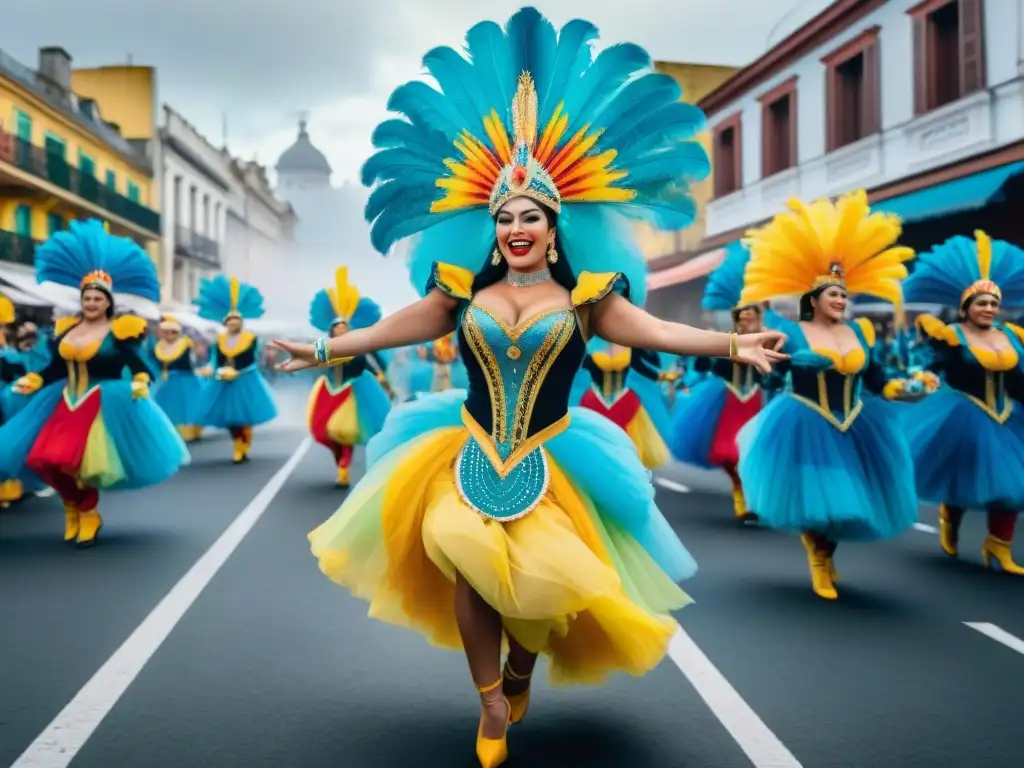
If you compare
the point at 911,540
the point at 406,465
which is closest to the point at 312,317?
the point at 911,540

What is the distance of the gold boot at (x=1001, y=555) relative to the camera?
24.6 ft

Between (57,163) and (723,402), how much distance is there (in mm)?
31183

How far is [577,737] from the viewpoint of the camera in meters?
4.21

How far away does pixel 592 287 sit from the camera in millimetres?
4305

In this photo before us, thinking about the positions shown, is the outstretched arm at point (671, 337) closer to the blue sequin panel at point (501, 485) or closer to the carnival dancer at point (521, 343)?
the carnival dancer at point (521, 343)

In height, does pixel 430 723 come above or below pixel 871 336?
below

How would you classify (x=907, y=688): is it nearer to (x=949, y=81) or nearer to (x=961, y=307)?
(x=961, y=307)

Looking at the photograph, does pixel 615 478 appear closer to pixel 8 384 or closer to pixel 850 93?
pixel 8 384

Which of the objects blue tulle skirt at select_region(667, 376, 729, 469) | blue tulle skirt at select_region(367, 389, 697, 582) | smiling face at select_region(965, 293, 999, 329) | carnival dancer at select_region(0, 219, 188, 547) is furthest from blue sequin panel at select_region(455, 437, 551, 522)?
blue tulle skirt at select_region(667, 376, 729, 469)

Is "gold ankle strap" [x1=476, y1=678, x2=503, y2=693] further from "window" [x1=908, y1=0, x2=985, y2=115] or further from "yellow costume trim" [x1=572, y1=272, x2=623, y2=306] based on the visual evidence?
"window" [x1=908, y1=0, x2=985, y2=115]

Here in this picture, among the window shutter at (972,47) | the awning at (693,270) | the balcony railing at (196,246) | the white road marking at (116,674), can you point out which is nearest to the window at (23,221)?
the balcony railing at (196,246)

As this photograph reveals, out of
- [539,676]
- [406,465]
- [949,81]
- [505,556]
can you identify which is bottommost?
[539,676]

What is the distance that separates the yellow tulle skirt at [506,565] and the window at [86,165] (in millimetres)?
38156

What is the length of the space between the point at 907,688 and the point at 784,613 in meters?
1.46
